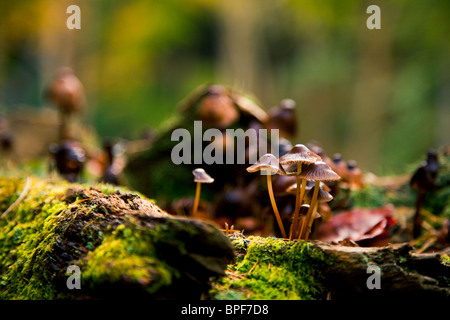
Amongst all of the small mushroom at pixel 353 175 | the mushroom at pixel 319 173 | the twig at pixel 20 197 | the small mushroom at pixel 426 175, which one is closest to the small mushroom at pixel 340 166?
the small mushroom at pixel 353 175

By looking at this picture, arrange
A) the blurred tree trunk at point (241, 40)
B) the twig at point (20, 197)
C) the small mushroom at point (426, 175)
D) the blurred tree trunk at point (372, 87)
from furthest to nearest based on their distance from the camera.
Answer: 1. the blurred tree trunk at point (241, 40)
2. the blurred tree trunk at point (372, 87)
3. the small mushroom at point (426, 175)
4. the twig at point (20, 197)

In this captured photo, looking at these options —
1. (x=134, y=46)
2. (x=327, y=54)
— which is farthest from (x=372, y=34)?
(x=134, y=46)

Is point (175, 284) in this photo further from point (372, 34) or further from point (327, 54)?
point (327, 54)

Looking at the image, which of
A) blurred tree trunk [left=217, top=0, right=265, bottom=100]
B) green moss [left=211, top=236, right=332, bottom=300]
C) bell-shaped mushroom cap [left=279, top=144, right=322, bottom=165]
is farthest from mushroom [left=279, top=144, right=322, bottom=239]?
blurred tree trunk [left=217, top=0, right=265, bottom=100]

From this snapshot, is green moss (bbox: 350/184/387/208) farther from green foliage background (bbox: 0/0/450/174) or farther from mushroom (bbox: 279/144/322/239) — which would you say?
green foliage background (bbox: 0/0/450/174)

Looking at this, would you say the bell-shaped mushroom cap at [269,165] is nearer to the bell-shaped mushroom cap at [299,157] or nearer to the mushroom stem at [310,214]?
the bell-shaped mushroom cap at [299,157]

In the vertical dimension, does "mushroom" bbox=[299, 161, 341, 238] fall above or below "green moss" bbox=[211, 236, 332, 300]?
above
